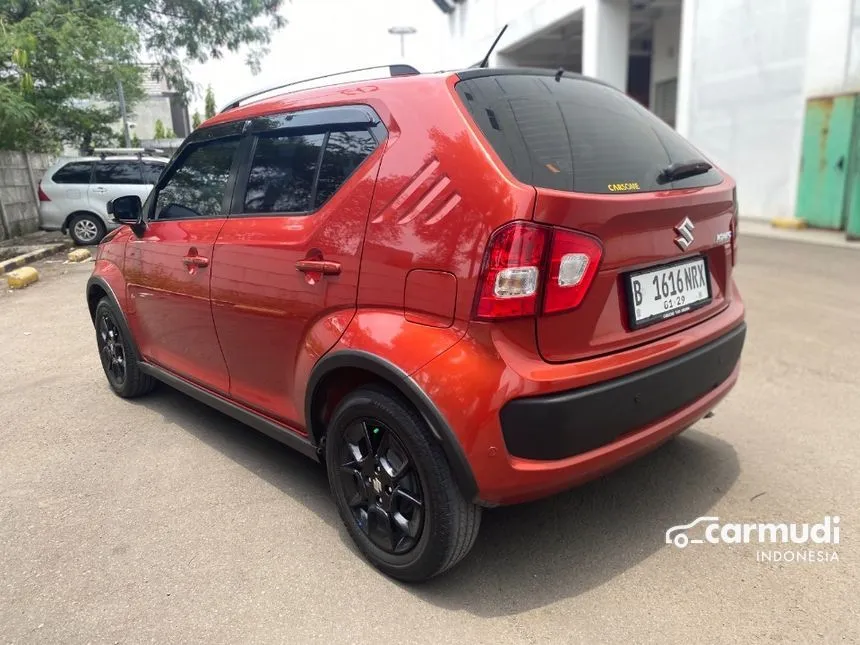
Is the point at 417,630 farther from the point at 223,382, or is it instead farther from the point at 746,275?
the point at 746,275

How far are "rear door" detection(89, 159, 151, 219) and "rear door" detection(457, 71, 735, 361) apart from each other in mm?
11800

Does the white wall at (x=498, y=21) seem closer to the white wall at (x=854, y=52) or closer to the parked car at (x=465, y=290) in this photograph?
the white wall at (x=854, y=52)

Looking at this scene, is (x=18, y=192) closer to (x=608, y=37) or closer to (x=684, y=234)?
(x=608, y=37)

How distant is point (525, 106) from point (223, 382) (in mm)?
1975

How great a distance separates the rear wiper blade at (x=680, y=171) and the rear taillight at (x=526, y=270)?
0.58 metres

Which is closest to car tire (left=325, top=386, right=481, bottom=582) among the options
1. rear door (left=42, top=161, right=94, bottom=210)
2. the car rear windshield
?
the car rear windshield

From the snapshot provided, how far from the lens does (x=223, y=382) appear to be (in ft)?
10.7

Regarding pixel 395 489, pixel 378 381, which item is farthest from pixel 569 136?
pixel 395 489

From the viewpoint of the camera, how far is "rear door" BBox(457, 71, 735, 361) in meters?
2.08

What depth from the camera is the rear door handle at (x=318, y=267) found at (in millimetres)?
2432

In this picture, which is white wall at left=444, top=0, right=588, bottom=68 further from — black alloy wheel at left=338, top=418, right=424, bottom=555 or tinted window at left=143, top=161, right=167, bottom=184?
black alloy wheel at left=338, top=418, right=424, bottom=555

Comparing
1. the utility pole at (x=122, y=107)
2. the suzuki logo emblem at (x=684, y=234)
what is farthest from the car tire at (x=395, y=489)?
the utility pole at (x=122, y=107)

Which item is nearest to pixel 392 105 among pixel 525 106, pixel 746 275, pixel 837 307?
pixel 525 106

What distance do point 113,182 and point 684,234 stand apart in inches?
501
